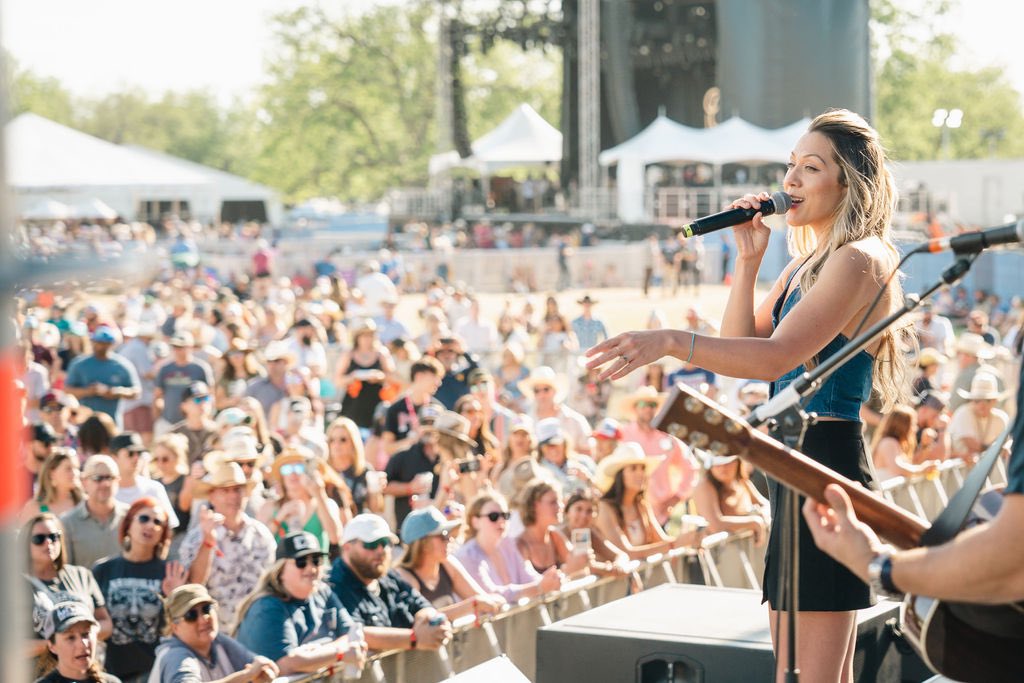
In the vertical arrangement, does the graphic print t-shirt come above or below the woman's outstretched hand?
below

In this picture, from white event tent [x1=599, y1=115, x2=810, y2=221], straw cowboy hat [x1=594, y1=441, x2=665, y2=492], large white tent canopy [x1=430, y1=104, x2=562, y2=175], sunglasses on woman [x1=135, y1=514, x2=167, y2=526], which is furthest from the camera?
large white tent canopy [x1=430, y1=104, x2=562, y2=175]

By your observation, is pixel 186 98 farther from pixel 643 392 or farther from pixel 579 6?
pixel 643 392

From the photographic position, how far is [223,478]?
653cm

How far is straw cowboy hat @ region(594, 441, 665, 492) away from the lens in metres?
7.57

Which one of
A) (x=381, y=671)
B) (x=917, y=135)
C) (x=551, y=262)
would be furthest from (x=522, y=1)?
(x=381, y=671)

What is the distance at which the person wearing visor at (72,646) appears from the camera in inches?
184

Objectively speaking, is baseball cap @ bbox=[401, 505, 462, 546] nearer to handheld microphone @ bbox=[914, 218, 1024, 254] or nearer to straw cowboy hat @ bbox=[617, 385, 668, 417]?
straw cowboy hat @ bbox=[617, 385, 668, 417]

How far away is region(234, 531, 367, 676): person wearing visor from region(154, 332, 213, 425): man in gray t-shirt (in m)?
5.10

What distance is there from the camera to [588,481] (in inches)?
304

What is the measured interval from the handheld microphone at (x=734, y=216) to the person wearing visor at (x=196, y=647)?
2594mm

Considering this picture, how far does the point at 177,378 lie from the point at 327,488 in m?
3.66

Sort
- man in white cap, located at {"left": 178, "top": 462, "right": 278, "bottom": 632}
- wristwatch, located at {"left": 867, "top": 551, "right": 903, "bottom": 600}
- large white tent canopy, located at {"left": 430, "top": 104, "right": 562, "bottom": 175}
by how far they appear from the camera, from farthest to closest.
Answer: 1. large white tent canopy, located at {"left": 430, "top": 104, "right": 562, "bottom": 175}
2. man in white cap, located at {"left": 178, "top": 462, "right": 278, "bottom": 632}
3. wristwatch, located at {"left": 867, "top": 551, "right": 903, "bottom": 600}

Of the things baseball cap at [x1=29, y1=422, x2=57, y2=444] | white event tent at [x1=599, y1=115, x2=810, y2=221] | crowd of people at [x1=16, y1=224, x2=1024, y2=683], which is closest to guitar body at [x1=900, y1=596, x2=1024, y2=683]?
crowd of people at [x1=16, y1=224, x2=1024, y2=683]

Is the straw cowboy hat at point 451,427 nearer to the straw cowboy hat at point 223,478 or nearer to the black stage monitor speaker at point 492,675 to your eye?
the straw cowboy hat at point 223,478
